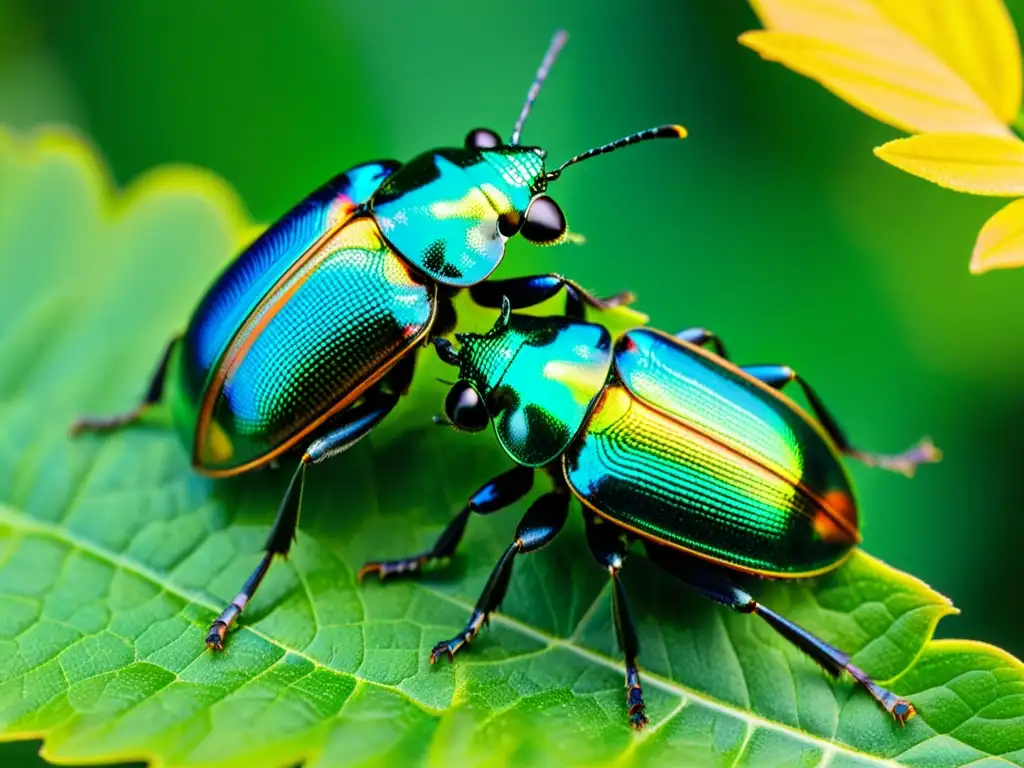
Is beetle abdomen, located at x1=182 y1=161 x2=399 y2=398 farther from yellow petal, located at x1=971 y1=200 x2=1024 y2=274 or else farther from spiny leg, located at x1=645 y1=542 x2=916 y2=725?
yellow petal, located at x1=971 y1=200 x2=1024 y2=274

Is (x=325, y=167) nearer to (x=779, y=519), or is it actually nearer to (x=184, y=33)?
(x=184, y=33)

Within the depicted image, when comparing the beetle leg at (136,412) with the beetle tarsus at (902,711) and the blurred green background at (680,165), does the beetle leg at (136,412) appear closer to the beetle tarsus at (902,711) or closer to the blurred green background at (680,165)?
the blurred green background at (680,165)

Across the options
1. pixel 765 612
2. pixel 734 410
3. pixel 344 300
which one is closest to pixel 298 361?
pixel 344 300

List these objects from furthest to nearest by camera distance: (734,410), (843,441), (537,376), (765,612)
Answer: (843,441)
(537,376)
(734,410)
(765,612)

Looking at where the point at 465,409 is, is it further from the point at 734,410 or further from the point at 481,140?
the point at 481,140

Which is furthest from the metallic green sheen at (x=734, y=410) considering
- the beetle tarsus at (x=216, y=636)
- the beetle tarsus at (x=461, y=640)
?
the beetle tarsus at (x=216, y=636)

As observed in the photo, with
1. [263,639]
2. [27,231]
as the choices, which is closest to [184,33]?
[27,231]
